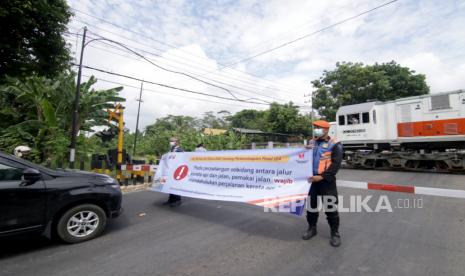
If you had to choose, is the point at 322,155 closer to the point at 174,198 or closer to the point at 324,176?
the point at 324,176

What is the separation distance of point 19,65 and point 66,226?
17.6 ft

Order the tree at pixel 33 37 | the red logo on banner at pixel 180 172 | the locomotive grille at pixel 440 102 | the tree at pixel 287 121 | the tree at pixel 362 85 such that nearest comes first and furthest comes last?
the red logo on banner at pixel 180 172 < the tree at pixel 33 37 < the locomotive grille at pixel 440 102 < the tree at pixel 362 85 < the tree at pixel 287 121

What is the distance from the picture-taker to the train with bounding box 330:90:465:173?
11.0m

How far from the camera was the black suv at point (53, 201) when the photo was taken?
3357 mm

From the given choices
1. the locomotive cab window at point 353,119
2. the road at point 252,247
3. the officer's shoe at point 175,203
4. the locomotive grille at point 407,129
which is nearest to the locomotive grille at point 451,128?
the locomotive grille at point 407,129

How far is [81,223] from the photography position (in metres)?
3.93

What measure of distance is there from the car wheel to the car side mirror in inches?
25.5

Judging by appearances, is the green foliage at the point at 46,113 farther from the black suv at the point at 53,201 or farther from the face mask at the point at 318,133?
the face mask at the point at 318,133

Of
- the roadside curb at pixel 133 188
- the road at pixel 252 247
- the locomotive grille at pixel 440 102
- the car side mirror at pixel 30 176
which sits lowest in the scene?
the road at pixel 252 247

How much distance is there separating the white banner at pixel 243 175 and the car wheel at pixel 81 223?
1.68m

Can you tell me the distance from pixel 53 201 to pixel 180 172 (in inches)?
97.6

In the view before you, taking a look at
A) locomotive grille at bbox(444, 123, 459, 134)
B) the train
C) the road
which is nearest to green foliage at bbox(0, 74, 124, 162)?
the road

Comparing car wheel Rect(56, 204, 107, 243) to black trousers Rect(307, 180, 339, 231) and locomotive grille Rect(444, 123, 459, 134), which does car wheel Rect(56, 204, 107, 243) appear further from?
locomotive grille Rect(444, 123, 459, 134)

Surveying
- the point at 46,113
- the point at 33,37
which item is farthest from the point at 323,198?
the point at 46,113
